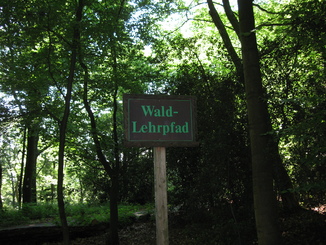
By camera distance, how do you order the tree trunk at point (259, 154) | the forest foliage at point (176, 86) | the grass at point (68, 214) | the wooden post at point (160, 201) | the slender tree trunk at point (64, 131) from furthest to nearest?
1. the grass at point (68, 214)
2. the slender tree trunk at point (64, 131)
3. the forest foliage at point (176, 86)
4. the tree trunk at point (259, 154)
5. the wooden post at point (160, 201)

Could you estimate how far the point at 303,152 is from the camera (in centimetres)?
578

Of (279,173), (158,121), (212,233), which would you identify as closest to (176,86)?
(279,173)

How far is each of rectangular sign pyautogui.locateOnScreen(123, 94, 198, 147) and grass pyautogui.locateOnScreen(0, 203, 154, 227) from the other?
6242mm

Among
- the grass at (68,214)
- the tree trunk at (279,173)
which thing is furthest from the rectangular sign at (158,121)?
the grass at (68,214)

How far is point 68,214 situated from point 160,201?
8568 millimetres

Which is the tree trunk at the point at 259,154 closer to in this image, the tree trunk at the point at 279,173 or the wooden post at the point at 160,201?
the tree trunk at the point at 279,173

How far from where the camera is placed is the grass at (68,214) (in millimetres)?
9617

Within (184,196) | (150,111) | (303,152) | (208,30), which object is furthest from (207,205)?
(208,30)

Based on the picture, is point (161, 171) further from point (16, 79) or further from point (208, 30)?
point (208, 30)

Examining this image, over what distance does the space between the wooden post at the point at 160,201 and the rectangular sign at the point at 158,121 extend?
9.2 inches

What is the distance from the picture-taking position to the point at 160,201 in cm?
428

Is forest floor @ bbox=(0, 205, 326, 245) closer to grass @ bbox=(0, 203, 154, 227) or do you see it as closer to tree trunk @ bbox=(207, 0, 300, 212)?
tree trunk @ bbox=(207, 0, 300, 212)

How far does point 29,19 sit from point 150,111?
385cm

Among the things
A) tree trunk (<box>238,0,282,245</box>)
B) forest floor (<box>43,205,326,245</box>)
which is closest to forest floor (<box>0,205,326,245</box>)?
forest floor (<box>43,205,326,245</box>)
